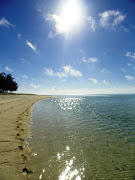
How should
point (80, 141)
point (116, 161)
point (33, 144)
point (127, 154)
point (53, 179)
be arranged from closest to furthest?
point (53, 179) < point (116, 161) < point (127, 154) < point (33, 144) < point (80, 141)

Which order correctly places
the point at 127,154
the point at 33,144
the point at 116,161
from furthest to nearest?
the point at 33,144 → the point at 127,154 → the point at 116,161

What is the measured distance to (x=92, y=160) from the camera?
5629 mm

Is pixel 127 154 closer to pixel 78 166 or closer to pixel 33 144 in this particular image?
pixel 78 166

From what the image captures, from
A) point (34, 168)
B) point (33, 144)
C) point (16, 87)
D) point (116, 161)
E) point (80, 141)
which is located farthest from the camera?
point (16, 87)

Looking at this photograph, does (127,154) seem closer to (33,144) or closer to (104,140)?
(104,140)

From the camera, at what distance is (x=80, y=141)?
317 inches

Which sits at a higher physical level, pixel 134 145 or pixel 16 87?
pixel 16 87

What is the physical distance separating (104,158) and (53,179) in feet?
10.2

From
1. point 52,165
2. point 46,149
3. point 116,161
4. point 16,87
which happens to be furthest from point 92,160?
point 16,87

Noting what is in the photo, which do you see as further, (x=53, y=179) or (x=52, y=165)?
(x=52, y=165)

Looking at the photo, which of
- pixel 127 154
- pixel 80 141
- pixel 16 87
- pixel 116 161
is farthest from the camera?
pixel 16 87

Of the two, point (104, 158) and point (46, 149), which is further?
point (46, 149)

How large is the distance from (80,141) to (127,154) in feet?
10.3

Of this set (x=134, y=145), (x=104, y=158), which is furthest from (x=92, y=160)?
(x=134, y=145)
